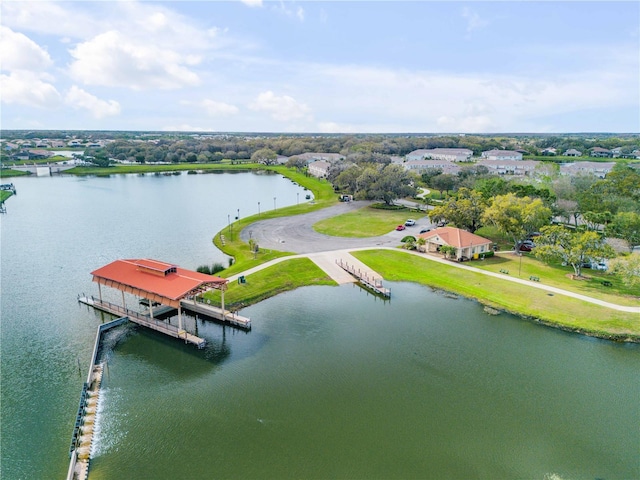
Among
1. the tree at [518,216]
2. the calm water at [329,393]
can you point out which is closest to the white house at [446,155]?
the tree at [518,216]

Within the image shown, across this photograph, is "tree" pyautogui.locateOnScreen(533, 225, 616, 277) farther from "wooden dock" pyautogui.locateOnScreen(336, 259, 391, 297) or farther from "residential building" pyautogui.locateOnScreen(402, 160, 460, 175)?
"residential building" pyautogui.locateOnScreen(402, 160, 460, 175)

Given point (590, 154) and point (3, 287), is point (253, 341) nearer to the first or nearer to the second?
point (3, 287)

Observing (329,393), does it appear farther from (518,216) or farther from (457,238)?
(518,216)

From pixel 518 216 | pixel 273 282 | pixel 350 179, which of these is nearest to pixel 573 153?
pixel 350 179

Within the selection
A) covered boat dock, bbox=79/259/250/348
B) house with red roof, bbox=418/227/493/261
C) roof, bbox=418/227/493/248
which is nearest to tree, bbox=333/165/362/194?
house with red roof, bbox=418/227/493/261

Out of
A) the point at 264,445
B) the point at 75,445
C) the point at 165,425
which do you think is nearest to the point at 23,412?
the point at 75,445
